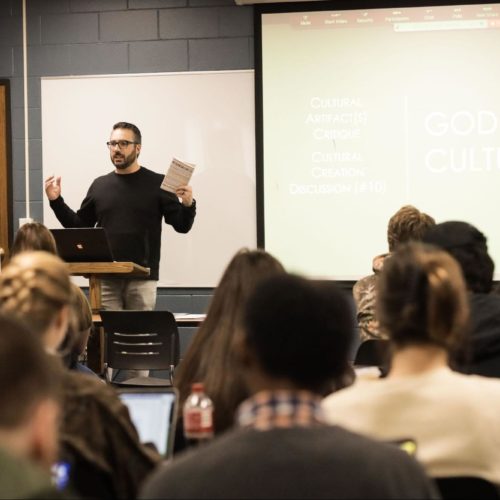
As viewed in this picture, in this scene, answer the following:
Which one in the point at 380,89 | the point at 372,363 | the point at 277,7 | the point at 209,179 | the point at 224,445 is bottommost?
the point at 372,363

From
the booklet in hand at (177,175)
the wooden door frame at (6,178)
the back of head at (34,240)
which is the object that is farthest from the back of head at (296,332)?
the wooden door frame at (6,178)

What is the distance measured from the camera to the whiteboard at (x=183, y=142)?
678 centimetres

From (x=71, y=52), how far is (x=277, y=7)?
1.55m

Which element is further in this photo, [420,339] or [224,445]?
[420,339]

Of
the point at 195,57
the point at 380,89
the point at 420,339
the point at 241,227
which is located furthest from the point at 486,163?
the point at 420,339

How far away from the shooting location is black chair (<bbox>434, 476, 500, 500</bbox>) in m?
1.78

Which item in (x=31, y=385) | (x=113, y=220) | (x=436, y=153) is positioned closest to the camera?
(x=31, y=385)

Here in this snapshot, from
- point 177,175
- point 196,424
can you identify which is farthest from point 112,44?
point 196,424

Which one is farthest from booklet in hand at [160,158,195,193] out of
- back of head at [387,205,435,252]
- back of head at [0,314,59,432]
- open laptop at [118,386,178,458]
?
back of head at [0,314,59,432]

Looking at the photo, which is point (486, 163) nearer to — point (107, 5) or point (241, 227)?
point (241, 227)

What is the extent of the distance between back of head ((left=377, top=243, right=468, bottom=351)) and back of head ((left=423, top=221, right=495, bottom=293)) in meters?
0.78

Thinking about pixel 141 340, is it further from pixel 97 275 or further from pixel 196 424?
pixel 196 424

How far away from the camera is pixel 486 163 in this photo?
6.57 metres

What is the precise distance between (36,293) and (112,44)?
5346 millimetres
